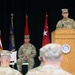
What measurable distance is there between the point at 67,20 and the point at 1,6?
3.69 metres

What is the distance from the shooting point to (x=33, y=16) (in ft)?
34.9

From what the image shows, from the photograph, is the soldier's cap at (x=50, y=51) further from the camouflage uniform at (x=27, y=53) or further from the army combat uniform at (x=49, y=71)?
the camouflage uniform at (x=27, y=53)

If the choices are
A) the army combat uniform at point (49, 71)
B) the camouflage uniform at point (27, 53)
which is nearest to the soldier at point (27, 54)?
the camouflage uniform at point (27, 53)

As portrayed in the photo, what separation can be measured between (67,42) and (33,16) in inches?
172

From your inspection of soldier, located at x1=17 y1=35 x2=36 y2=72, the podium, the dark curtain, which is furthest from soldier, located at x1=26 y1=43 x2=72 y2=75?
the dark curtain

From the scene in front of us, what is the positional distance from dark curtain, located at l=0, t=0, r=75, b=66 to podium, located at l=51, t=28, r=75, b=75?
4.05 m

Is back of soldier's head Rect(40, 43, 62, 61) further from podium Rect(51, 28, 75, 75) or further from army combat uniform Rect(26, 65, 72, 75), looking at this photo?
podium Rect(51, 28, 75, 75)

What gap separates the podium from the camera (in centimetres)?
631

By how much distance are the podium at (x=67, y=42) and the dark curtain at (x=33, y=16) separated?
4052mm

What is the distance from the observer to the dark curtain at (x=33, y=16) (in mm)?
10531

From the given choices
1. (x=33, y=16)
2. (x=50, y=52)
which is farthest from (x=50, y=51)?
(x=33, y=16)

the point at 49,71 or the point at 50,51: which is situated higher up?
the point at 50,51

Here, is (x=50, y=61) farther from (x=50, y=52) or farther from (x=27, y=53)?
(x=27, y=53)

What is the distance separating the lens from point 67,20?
24.6ft
